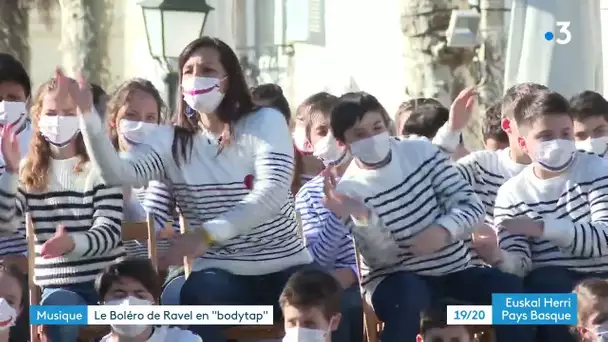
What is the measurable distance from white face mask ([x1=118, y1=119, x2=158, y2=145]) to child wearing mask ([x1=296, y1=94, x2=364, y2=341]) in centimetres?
66

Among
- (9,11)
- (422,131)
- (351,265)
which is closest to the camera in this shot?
(351,265)

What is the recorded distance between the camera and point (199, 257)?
4.61 m

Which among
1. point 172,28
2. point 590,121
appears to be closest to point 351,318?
point 590,121

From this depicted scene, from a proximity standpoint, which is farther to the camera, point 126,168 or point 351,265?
point 351,265

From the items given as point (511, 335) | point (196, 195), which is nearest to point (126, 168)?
point (196, 195)

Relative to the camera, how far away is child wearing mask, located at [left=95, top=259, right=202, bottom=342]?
14.2ft

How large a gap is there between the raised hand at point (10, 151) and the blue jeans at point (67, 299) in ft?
1.42

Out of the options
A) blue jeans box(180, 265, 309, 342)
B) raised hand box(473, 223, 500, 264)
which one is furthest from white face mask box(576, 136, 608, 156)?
blue jeans box(180, 265, 309, 342)

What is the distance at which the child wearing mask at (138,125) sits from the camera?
501cm

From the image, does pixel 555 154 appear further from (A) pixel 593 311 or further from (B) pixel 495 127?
(B) pixel 495 127

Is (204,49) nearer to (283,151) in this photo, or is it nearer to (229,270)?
(283,151)

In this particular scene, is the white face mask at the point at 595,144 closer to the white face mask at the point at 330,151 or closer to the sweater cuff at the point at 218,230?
the white face mask at the point at 330,151

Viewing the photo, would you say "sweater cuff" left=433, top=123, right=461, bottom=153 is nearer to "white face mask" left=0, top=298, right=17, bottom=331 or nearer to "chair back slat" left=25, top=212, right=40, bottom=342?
"chair back slat" left=25, top=212, right=40, bottom=342

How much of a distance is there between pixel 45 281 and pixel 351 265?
1.14m
